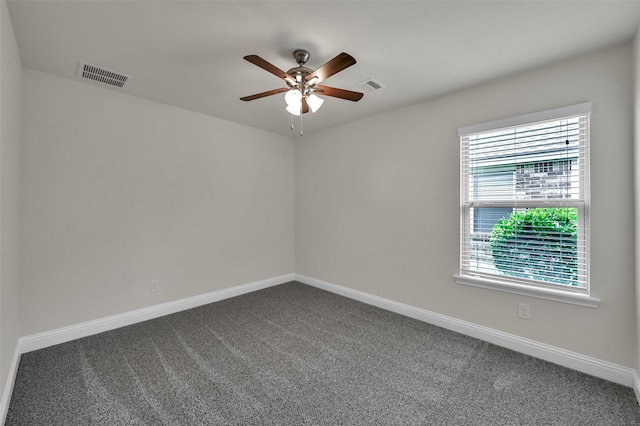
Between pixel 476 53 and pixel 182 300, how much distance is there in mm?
3915

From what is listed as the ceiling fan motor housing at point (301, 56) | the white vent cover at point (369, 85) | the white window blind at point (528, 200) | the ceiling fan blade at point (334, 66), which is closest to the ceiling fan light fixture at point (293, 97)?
the ceiling fan blade at point (334, 66)

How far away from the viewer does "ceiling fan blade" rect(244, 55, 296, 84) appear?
70.6 inches

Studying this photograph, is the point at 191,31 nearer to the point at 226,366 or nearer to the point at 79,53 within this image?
the point at 79,53

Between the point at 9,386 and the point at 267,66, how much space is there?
2.76 meters

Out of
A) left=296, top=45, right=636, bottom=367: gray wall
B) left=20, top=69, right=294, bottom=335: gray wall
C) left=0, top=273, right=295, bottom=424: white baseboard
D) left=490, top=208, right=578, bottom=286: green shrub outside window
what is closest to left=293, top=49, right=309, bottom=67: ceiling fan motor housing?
left=296, top=45, right=636, bottom=367: gray wall

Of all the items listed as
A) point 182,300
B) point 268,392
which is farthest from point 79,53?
point 268,392

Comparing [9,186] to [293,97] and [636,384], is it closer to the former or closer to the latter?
[293,97]

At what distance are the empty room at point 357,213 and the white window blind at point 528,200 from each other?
0.6 inches

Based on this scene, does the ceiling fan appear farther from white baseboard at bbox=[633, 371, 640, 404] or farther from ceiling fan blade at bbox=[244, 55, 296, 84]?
white baseboard at bbox=[633, 371, 640, 404]

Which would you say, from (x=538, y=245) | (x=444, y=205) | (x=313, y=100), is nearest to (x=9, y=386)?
(x=313, y=100)

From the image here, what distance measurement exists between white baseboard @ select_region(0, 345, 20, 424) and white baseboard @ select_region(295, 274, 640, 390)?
321 centimetres

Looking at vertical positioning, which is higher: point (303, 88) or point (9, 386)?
point (303, 88)

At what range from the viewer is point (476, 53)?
7.18 feet

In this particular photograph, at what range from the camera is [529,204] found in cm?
245
